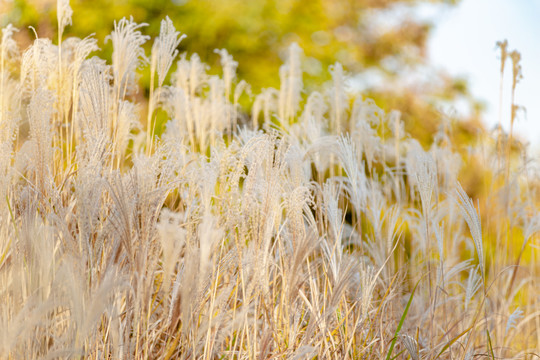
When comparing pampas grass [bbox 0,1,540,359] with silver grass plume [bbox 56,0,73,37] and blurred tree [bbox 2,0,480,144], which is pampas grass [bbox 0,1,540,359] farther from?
blurred tree [bbox 2,0,480,144]

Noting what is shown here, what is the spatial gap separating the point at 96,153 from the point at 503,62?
2.04 metres

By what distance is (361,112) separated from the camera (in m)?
2.51

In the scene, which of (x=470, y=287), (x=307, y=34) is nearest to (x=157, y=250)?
(x=470, y=287)

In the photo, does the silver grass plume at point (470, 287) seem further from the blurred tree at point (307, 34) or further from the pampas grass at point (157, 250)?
the blurred tree at point (307, 34)

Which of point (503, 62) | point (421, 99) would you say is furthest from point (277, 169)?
point (421, 99)

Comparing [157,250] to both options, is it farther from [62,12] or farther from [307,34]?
[307,34]

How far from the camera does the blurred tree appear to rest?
7031 mm

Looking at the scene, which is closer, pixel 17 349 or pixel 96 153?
pixel 17 349

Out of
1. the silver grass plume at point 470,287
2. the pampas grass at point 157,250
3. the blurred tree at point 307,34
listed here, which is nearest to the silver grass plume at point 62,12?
the pampas grass at point 157,250

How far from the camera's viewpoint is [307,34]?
28.6 feet

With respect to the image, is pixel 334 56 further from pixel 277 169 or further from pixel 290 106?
pixel 277 169

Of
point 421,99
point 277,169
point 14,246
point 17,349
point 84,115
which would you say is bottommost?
point 17,349

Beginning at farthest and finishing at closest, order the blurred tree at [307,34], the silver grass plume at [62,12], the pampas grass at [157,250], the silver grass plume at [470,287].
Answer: the blurred tree at [307,34]
the silver grass plume at [62,12]
the silver grass plume at [470,287]
the pampas grass at [157,250]

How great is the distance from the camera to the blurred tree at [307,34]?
7.03m
